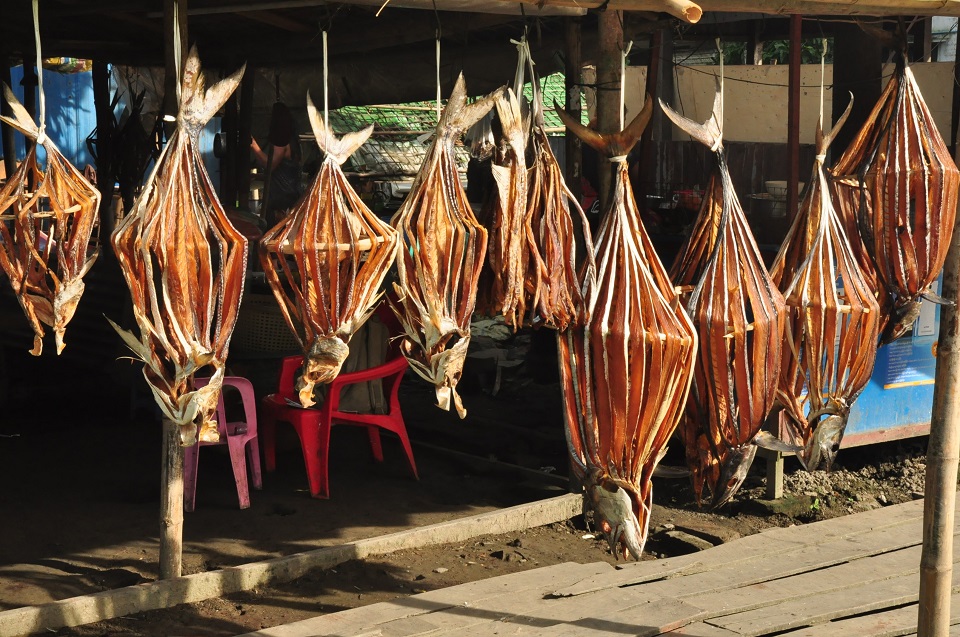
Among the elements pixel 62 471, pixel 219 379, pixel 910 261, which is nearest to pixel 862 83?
pixel 910 261

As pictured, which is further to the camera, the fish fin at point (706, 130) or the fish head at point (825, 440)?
the fish head at point (825, 440)

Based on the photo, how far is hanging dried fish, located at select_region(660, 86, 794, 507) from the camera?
306cm

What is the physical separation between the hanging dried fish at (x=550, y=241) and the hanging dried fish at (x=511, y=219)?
0.11ft

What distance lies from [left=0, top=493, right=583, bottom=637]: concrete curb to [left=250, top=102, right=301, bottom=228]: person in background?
2.84 m

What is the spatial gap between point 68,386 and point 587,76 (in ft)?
16.2

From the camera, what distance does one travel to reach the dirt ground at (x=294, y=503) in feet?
15.4

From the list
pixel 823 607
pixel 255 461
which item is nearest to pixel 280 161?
pixel 255 461

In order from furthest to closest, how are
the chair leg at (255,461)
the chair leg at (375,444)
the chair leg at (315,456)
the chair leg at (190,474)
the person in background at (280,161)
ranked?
the person in background at (280,161) → the chair leg at (375,444) → the chair leg at (255,461) → the chair leg at (315,456) → the chair leg at (190,474)

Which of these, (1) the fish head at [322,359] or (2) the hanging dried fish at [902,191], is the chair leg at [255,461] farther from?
(2) the hanging dried fish at [902,191]

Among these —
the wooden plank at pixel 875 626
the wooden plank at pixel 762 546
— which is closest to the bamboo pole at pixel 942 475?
the wooden plank at pixel 875 626

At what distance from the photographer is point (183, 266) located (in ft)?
9.03

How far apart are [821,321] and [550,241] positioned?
0.90 meters

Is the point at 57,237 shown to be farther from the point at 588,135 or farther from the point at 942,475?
the point at 942,475

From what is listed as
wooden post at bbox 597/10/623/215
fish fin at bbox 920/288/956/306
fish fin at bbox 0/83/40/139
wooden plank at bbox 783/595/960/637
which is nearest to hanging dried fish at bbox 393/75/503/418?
fish fin at bbox 0/83/40/139
